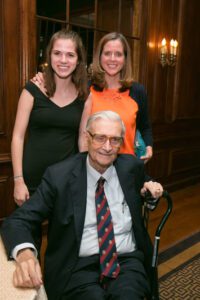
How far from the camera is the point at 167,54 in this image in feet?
14.1

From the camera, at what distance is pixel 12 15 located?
2742 millimetres

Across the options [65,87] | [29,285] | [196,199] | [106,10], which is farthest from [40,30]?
[196,199]

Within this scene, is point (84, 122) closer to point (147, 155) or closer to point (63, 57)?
point (63, 57)

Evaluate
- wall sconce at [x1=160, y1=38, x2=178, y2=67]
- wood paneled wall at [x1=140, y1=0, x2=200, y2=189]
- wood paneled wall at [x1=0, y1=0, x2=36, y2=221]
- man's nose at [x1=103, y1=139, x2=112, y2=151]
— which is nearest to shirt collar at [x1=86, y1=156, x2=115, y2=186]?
man's nose at [x1=103, y1=139, x2=112, y2=151]

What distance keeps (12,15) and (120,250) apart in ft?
7.05

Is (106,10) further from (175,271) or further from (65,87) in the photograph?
(175,271)

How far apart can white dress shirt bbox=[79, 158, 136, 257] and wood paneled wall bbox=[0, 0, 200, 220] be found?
61.2 inches

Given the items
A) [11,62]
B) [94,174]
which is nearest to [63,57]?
[94,174]

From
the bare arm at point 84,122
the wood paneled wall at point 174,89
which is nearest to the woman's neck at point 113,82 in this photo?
the bare arm at point 84,122

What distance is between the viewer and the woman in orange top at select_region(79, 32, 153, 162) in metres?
2.14

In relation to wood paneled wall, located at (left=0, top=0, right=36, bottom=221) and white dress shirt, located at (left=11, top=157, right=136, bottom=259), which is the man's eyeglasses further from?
Answer: wood paneled wall, located at (left=0, top=0, right=36, bottom=221)

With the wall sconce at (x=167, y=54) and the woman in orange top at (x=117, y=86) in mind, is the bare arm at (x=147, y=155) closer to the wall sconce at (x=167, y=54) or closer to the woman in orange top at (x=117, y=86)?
the woman in orange top at (x=117, y=86)

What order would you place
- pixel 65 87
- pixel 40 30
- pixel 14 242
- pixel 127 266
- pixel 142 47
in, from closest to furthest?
pixel 14 242 → pixel 127 266 → pixel 65 87 → pixel 40 30 → pixel 142 47

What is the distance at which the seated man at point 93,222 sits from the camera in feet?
4.68
